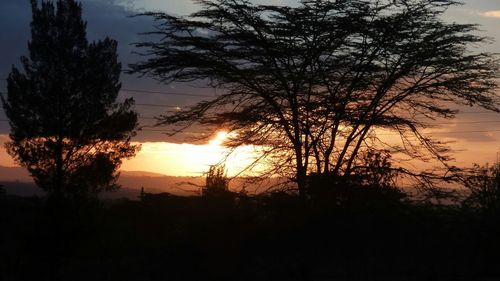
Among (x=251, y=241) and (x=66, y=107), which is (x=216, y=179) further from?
(x=66, y=107)

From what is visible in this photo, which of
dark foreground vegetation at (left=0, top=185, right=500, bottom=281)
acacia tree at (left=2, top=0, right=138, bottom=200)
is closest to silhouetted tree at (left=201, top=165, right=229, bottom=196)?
dark foreground vegetation at (left=0, top=185, right=500, bottom=281)

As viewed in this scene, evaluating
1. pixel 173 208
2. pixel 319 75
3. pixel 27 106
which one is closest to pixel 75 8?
pixel 27 106

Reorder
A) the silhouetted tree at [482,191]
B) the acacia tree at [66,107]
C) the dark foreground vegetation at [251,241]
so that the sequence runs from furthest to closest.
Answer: the acacia tree at [66,107] → the silhouetted tree at [482,191] → the dark foreground vegetation at [251,241]

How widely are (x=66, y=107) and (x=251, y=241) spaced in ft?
71.9

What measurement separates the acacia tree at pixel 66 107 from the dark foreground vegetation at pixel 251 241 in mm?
15145

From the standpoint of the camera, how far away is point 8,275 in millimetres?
16250

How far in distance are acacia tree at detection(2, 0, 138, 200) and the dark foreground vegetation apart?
596 inches

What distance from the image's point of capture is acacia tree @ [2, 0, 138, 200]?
36.9 meters

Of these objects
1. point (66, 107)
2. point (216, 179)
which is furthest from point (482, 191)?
point (66, 107)

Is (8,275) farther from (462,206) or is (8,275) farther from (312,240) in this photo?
(462,206)

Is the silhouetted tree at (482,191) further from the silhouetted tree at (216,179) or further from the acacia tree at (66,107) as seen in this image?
the acacia tree at (66,107)

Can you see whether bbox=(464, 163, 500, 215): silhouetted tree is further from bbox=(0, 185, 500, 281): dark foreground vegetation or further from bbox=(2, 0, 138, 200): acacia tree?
bbox=(2, 0, 138, 200): acacia tree

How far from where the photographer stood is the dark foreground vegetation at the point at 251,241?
17.0 meters

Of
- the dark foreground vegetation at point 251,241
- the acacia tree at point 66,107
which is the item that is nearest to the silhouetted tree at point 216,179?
the dark foreground vegetation at point 251,241
